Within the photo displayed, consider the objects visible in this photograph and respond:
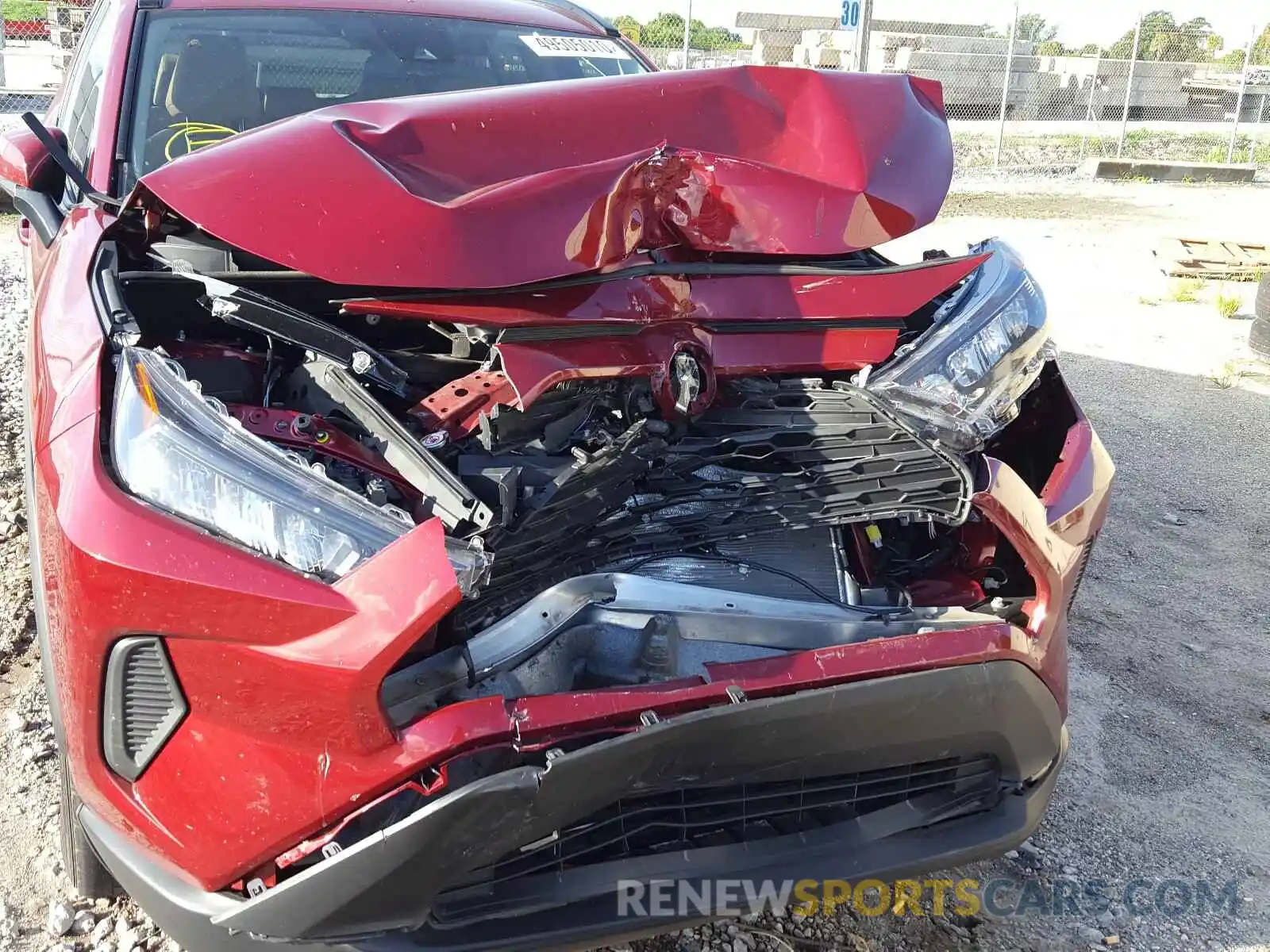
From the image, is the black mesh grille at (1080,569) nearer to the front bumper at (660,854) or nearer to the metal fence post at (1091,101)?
the front bumper at (660,854)

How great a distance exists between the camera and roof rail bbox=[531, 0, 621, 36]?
12.8 feet

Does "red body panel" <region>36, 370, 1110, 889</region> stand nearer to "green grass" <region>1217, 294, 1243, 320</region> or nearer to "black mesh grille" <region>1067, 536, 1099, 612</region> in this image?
"black mesh grille" <region>1067, 536, 1099, 612</region>

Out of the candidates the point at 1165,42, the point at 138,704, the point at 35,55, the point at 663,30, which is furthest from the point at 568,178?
the point at 1165,42

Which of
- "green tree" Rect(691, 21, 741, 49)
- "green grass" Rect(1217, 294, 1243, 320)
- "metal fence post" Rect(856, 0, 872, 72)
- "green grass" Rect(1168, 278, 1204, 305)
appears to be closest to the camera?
"green grass" Rect(1217, 294, 1243, 320)

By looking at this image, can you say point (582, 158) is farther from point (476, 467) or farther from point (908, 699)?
point (908, 699)

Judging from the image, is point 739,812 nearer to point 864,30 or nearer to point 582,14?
point 582,14

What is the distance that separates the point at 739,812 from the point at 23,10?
111 ft

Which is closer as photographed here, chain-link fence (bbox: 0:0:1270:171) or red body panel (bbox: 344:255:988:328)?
red body panel (bbox: 344:255:988:328)

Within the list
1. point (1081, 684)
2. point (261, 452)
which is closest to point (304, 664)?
point (261, 452)

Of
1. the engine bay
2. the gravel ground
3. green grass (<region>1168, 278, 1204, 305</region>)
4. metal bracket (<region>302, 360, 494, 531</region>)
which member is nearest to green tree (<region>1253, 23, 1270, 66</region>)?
green grass (<region>1168, 278, 1204, 305</region>)

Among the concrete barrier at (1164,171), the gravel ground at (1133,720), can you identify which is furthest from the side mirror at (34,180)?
the concrete barrier at (1164,171)

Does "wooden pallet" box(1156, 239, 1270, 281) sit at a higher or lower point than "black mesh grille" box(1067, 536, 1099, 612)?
lower

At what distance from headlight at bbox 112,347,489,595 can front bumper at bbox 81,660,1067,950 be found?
1.14 feet

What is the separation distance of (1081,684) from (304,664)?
7.98 ft
